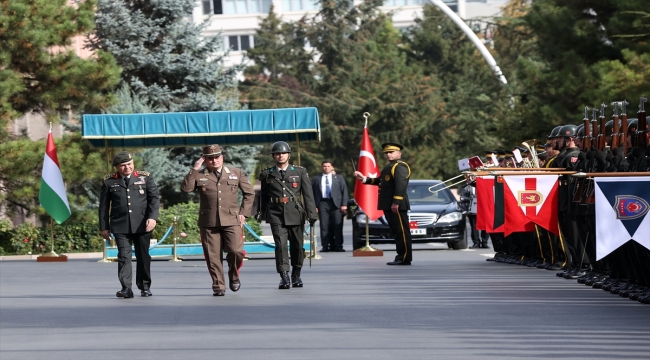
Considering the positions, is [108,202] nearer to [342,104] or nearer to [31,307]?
[31,307]

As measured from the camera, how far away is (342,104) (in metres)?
64.9

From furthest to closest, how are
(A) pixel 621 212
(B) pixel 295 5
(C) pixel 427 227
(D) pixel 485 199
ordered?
(B) pixel 295 5 → (C) pixel 427 227 → (D) pixel 485 199 → (A) pixel 621 212

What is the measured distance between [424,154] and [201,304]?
A: 51848 millimetres

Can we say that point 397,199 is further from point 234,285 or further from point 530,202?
point 234,285

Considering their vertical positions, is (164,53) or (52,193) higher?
(164,53)

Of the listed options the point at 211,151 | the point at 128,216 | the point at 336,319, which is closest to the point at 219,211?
the point at 211,151

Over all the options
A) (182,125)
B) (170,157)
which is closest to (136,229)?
(182,125)

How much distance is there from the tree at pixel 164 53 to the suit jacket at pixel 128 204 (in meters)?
21.8

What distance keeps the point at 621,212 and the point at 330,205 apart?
51.5ft

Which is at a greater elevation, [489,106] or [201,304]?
[489,106]

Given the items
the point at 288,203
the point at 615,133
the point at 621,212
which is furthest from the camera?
the point at 288,203

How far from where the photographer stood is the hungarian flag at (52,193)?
2795 cm

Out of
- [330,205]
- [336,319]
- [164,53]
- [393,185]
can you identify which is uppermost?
[164,53]

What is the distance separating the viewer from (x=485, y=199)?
21.6 metres
